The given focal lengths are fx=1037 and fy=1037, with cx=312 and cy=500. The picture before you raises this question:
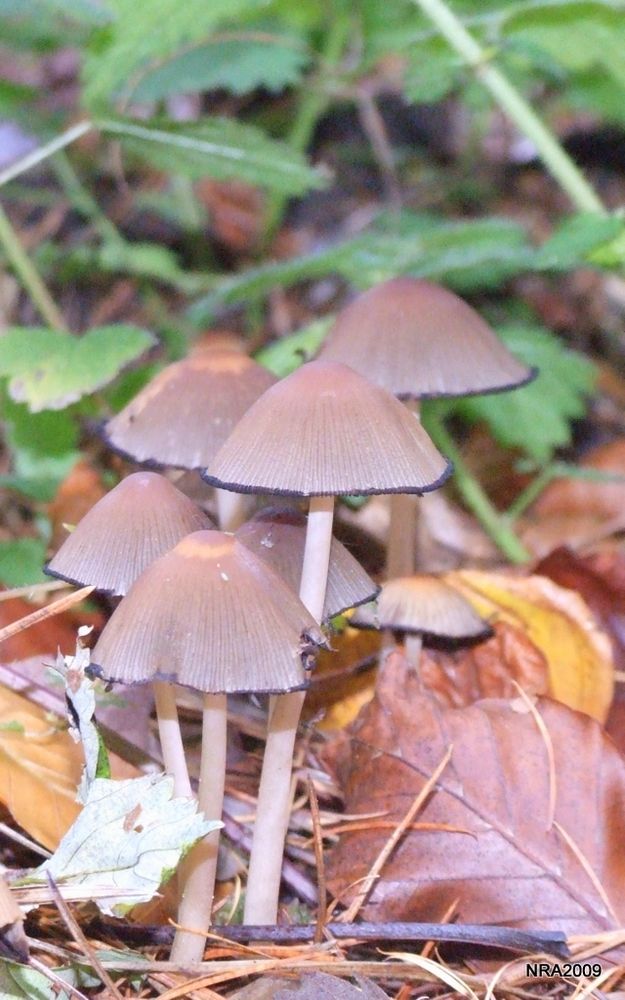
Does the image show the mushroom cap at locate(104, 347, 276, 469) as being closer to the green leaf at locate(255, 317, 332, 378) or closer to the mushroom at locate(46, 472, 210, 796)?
the mushroom at locate(46, 472, 210, 796)

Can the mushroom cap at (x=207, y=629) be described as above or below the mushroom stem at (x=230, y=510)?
above

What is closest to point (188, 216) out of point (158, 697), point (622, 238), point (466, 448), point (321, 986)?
point (466, 448)

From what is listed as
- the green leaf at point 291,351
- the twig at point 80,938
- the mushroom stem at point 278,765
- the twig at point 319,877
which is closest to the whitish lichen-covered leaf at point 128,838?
the twig at point 80,938

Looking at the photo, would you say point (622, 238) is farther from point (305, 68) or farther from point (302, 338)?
point (305, 68)

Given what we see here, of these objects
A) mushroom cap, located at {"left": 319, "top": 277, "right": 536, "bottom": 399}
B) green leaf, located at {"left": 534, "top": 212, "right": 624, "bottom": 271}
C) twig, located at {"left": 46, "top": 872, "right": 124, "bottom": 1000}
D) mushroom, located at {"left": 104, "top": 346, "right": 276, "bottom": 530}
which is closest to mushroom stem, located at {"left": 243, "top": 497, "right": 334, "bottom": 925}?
twig, located at {"left": 46, "top": 872, "right": 124, "bottom": 1000}

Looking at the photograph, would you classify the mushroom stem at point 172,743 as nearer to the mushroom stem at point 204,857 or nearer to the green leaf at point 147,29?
the mushroom stem at point 204,857
